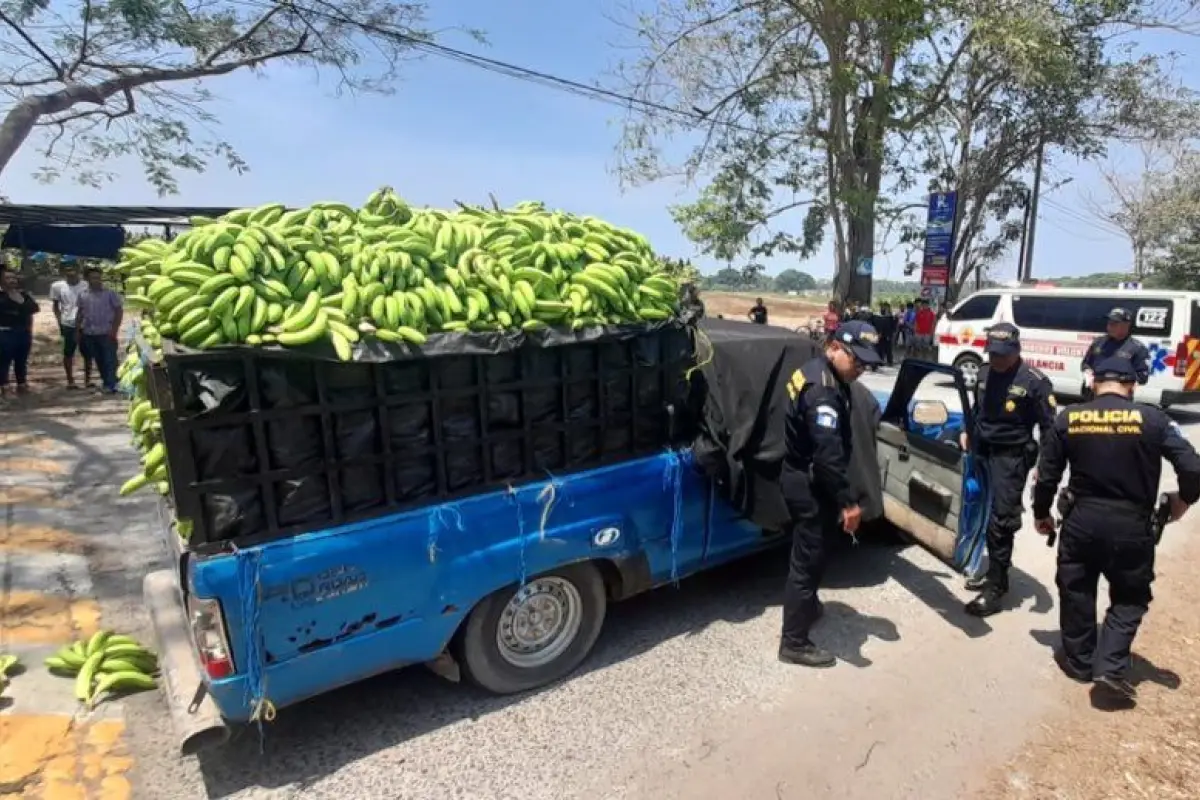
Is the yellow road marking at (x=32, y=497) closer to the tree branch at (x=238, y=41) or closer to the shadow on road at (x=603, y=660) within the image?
the shadow on road at (x=603, y=660)

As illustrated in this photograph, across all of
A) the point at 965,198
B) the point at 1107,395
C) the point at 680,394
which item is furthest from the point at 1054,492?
the point at 965,198

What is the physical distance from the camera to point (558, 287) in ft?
12.4

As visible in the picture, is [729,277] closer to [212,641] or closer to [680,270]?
[680,270]

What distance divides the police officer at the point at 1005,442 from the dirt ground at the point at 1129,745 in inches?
32.4

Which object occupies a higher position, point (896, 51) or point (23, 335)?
point (896, 51)

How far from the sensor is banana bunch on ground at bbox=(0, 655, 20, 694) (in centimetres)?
367

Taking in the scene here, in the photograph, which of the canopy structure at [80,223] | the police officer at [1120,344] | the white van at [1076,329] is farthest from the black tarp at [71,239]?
the police officer at [1120,344]

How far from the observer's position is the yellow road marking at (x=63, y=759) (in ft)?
9.93

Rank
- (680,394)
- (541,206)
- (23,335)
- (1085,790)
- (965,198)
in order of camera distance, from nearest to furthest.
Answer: (1085,790)
(680,394)
(541,206)
(23,335)
(965,198)

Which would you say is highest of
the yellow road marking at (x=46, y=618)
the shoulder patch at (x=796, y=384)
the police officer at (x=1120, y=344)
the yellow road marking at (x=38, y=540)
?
the shoulder patch at (x=796, y=384)

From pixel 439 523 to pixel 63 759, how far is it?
6.48 ft

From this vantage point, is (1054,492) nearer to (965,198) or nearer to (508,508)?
(508,508)

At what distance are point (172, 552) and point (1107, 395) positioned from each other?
482 centimetres

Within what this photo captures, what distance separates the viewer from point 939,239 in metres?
19.9
